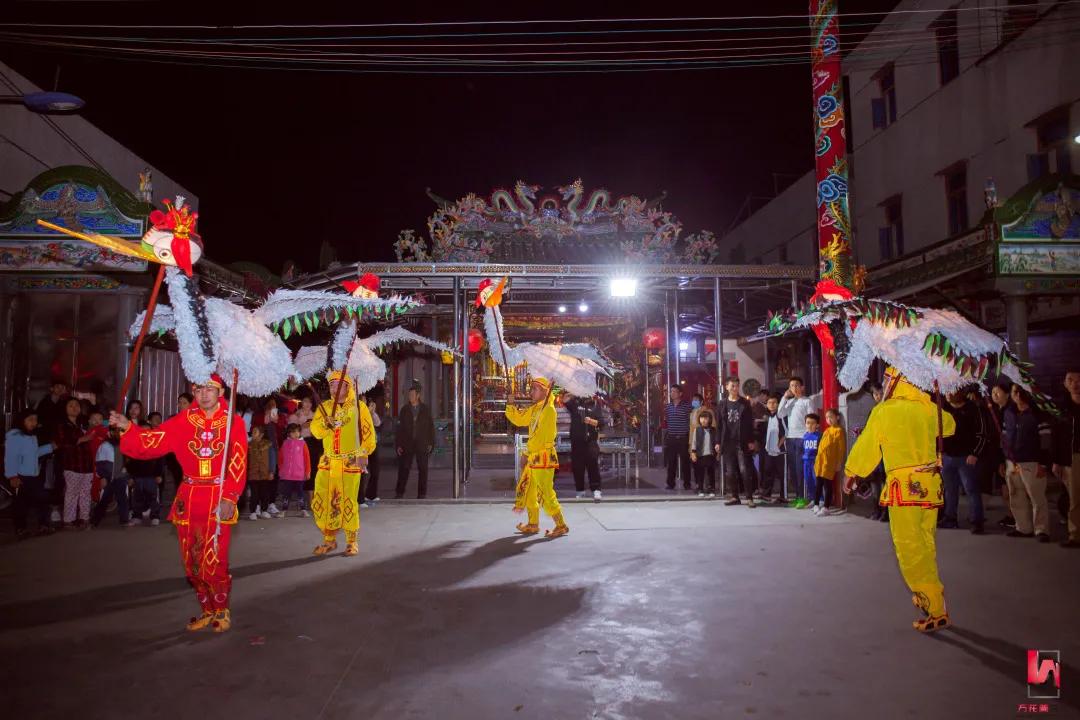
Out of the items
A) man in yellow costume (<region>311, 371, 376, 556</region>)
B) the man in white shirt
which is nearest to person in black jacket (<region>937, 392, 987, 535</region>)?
the man in white shirt

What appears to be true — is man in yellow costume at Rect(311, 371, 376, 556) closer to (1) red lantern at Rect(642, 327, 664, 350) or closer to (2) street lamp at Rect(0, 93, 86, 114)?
(2) street lamp at Rect(0, 93, 86, 114)

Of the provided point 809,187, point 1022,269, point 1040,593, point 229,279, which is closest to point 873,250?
point 809,187

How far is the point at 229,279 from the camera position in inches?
503

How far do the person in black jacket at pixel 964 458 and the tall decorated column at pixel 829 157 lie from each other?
1579mm

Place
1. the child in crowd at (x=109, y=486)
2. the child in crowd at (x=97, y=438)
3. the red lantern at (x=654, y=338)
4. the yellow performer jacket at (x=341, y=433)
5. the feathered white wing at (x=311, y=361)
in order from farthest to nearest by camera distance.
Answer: the red lantern at (x=654, y=338) → the child in crowd at (x=97, y=438) → the child in crowd at (x=109, y=486) → the feathered white wing at (x=311, y=361) → the yellow performer jacket at (x=341, y=433)

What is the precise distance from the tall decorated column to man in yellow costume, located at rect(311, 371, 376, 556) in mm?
6404

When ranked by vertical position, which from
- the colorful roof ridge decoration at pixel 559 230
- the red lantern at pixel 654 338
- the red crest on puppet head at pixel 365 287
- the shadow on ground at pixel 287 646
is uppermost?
the colorful roof ridge decoration at pixel 559 230

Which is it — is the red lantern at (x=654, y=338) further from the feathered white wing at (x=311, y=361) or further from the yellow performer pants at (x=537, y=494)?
the feathered white wing at (x=311, y=361)

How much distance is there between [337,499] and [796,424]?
6.69 metres

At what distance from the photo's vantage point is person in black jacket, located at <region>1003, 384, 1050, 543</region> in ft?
23.8

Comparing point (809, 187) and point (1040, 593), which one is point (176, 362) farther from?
point (809, 187)

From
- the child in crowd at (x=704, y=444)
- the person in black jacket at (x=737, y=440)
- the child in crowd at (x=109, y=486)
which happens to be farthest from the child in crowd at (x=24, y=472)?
the person in black jacket at (x=737, y=440)

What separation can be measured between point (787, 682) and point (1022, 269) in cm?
957

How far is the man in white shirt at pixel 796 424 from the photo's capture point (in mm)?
9914
